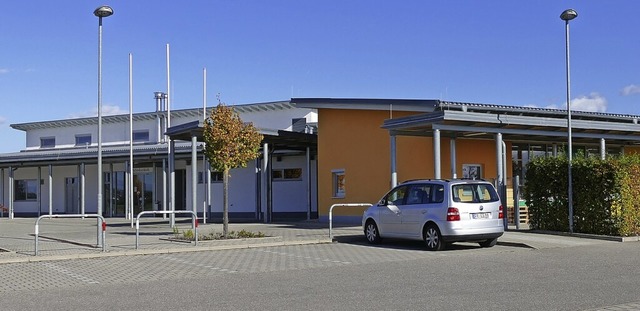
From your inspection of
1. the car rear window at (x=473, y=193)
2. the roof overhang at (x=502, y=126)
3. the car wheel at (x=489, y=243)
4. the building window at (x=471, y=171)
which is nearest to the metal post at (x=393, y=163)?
the roof overhang at (x=502, y=126)

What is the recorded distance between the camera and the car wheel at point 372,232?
707 inches

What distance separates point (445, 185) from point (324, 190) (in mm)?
11227

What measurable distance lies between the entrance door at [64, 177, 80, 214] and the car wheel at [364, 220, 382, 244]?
28114mm

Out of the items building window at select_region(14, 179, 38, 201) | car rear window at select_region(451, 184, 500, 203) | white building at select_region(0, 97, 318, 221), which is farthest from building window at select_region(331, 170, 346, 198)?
building window at select_region(14, 179, 38, 201)

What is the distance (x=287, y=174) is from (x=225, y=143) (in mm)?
15011

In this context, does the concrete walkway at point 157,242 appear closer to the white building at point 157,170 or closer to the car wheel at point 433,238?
the car wheel at point 433,238

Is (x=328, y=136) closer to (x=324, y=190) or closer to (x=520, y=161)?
(x=324, y=190)

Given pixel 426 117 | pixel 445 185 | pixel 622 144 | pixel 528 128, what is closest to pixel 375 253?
pixel 445 185

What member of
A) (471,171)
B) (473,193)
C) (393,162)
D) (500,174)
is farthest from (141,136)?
(473,193)

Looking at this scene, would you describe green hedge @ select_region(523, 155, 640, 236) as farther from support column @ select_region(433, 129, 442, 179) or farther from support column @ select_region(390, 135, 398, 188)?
support column @ select_region(390, 135, 398, 188)

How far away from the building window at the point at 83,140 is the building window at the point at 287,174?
1884 cm

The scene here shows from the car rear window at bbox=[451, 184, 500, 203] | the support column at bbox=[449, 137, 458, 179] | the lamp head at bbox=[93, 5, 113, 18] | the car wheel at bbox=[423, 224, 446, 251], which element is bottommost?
the car wheel at bbox=[423, 224, 446, 251]

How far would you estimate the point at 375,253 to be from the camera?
1580cm

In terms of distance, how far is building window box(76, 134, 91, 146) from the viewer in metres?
47.8
